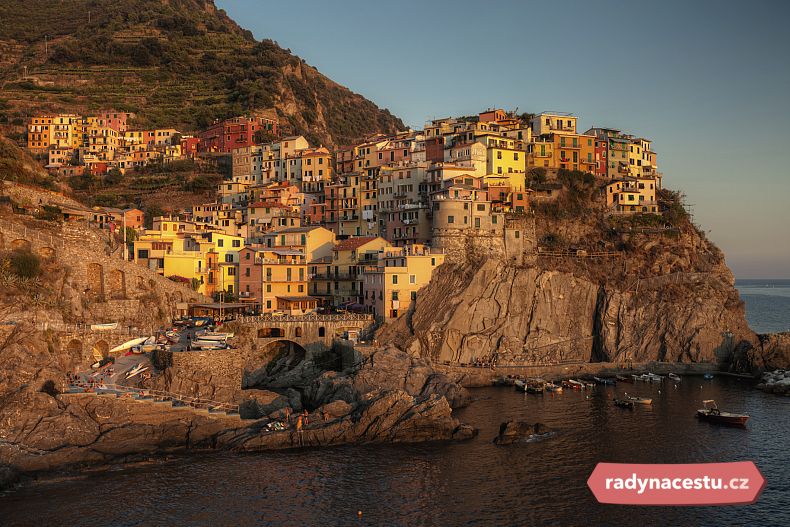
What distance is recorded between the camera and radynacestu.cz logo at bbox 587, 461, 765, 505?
32.9 meters

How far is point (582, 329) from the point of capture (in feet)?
225

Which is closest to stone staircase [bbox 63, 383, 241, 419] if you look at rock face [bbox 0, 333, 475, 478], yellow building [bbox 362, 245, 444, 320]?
rock face [bbox 0, 333, 475, 478]

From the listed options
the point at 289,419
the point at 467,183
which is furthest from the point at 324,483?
the point at 467,183

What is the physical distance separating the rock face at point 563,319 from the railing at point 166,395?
60.7ft

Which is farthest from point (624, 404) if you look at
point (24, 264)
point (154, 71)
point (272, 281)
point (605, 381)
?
point (154, 71)

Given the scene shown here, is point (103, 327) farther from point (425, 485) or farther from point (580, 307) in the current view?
point (580, 307)

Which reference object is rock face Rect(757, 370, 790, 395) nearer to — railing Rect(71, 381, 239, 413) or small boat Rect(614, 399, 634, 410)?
small boat Rect(614, 399, 634, 410)

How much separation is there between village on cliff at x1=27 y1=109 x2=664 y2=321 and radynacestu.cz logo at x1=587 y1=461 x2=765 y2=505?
3177 centimetres

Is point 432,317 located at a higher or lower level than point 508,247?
lower

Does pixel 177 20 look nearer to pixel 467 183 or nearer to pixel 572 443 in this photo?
pixel 467 183

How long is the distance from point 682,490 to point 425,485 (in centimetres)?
1180

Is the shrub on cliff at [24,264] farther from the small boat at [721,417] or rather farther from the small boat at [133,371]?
the small boat at [721,417]

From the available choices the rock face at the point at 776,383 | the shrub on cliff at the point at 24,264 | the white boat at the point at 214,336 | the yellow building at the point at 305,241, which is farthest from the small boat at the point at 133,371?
the rock face at the point at 776,383

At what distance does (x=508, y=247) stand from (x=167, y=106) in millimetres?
83276
